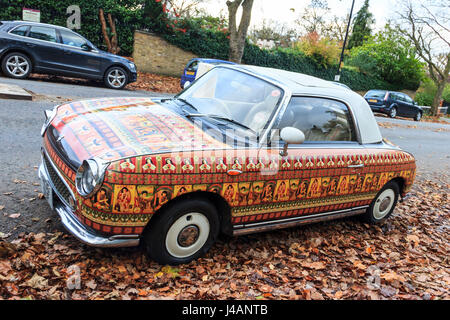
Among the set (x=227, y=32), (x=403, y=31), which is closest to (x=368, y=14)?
(x=403, y=31)

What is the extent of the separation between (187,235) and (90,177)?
3.24 feet

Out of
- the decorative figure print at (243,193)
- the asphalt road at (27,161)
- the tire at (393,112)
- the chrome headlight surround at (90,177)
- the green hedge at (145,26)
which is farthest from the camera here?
the tire at (393,112)

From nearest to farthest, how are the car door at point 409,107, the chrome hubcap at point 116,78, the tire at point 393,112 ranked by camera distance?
1. the chrome hubcap at point 116,78
2. the tire at point 393,112
3. the car door at point 409,107

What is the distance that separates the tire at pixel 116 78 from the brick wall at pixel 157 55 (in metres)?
7.73

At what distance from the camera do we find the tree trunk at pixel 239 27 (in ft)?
63.9

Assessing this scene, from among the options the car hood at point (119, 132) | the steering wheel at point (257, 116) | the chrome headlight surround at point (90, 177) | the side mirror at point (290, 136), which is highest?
the steering wheel at point (257, 116)

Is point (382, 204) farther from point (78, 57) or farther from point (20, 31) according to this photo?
point (20, 31)

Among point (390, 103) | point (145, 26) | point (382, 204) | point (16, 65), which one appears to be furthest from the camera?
point (390, 103)

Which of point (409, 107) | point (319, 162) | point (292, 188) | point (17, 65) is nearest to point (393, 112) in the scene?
point (409, 107)

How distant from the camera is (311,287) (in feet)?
11.6

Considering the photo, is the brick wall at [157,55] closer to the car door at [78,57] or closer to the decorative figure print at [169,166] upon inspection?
the car door at [78,57]

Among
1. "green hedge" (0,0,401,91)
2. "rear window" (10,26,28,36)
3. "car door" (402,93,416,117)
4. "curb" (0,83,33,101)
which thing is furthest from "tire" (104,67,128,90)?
"car door" (402,93,416,117)

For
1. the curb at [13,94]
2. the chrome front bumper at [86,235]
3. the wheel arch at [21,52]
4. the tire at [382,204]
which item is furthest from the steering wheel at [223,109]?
the wheel arch at [21,52]

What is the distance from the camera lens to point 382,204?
5.14 meters
